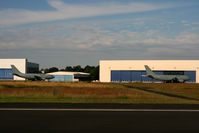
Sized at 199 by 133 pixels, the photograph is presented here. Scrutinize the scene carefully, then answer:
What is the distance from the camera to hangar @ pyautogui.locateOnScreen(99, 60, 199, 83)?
314 ft

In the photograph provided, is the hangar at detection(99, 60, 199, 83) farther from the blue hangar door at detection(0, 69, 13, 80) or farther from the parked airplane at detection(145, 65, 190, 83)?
the blue hangar door at detection(0, 69, 13, 80)

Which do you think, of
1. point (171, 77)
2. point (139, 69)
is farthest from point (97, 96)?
point (139, 69)

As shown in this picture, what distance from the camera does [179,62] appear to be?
95.9 meters

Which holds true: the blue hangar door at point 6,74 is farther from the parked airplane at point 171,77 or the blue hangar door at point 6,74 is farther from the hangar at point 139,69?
the parked airplane at point 171,77

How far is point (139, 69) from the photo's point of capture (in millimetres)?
98938

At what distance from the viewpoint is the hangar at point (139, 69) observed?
314ft
